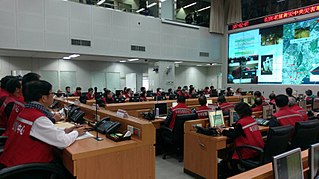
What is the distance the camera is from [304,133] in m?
2.86

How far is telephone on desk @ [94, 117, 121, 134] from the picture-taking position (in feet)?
8.02

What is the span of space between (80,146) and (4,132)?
5.36ft

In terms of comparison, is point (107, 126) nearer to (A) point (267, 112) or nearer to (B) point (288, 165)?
(B) point (288, 165)

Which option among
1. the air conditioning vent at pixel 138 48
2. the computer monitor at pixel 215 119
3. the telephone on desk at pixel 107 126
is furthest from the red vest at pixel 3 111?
the air conditioning vent at pixel 138 48

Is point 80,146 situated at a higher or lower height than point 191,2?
lower

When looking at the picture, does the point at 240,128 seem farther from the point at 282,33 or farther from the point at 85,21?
the point at 282,33

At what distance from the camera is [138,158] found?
7.27 ft

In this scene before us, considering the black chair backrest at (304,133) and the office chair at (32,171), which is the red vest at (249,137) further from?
the office chair at (32,171)

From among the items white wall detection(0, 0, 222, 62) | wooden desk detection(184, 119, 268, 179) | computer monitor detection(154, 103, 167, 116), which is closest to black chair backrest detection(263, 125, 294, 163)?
wooden desk detection(184, 119, 268, 179)

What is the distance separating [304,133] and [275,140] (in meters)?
0.66

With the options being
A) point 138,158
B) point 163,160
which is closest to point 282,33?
point 163,160

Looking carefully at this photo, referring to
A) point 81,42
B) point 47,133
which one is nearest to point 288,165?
point 47,133

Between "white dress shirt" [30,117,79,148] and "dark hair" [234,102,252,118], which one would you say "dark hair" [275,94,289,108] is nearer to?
"dark hair" [234,102,252,118]

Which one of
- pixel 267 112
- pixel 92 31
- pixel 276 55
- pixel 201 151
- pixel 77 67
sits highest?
pixel 92 31
